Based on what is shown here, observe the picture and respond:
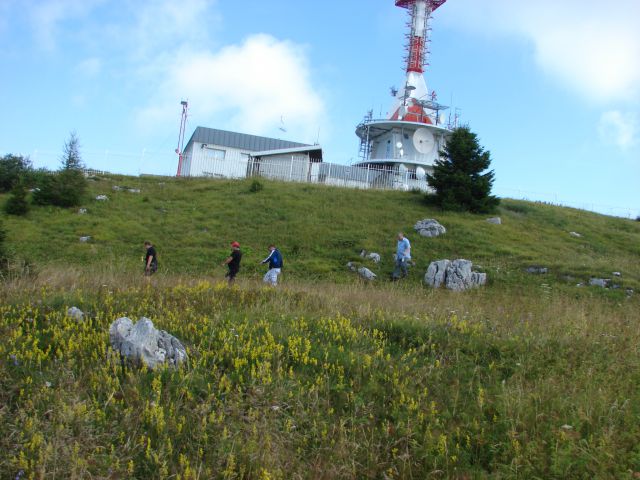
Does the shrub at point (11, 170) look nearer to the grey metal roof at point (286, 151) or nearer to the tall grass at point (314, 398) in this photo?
the grey metal roof at point (286, 151)

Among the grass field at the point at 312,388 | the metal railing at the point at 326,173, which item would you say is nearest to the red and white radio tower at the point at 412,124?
the metal railing at the point at 326,173

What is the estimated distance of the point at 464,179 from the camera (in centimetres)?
2311

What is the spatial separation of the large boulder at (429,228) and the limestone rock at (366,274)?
4.46m

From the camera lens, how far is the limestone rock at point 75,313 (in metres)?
5.94

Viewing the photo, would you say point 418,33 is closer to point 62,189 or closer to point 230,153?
point 230,153

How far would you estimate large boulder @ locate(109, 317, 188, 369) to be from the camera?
15.9 feet

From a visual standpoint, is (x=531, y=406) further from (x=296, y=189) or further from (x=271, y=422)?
(x=296, y=189)

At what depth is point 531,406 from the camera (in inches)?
177

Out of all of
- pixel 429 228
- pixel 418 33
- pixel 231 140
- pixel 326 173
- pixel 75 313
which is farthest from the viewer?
pixel 418 33

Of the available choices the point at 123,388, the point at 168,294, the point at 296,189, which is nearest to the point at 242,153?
the point at 296,189

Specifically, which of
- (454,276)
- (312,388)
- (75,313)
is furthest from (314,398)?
(454,276)

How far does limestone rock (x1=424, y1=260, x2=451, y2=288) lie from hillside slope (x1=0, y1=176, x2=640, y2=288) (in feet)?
2.89

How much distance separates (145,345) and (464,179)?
2039 centimetres

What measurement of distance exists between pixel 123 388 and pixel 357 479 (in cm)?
216
